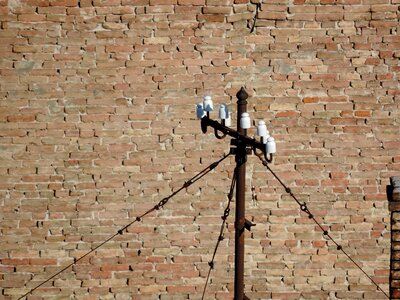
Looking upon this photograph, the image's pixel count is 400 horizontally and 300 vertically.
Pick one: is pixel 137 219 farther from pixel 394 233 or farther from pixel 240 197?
pixel 394 233

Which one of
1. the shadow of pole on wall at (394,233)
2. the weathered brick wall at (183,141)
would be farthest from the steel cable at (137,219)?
the shadow of pole on wall at (394,233)

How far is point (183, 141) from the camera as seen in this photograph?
5.16 metres

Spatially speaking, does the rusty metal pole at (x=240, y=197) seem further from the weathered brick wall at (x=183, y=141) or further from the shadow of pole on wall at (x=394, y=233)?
the shadow of pole on wall at (x=394, y=233)

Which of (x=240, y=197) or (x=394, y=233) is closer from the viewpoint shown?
(x=240, y=197)

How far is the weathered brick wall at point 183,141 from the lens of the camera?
505cm

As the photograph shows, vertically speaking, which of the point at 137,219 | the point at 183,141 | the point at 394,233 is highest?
the point at 183,141

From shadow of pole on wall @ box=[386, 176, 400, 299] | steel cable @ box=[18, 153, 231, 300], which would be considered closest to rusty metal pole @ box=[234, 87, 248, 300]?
steel cable @ box=[18, 153, 231, 300]

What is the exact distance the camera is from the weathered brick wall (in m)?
5.05

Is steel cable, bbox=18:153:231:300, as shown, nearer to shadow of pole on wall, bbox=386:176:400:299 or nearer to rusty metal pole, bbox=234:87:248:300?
rusty metal pole, bbox=234:87:248:300

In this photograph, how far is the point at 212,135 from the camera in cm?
516

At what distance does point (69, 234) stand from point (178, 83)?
6.63 feet

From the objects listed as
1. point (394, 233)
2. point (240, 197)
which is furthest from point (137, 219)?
point (394, 233)

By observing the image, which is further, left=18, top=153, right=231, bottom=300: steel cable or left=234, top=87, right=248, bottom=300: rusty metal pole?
left=18, top=153, right=231, bottom=300: steel cable

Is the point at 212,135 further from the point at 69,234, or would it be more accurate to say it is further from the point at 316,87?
the point at 69,234
